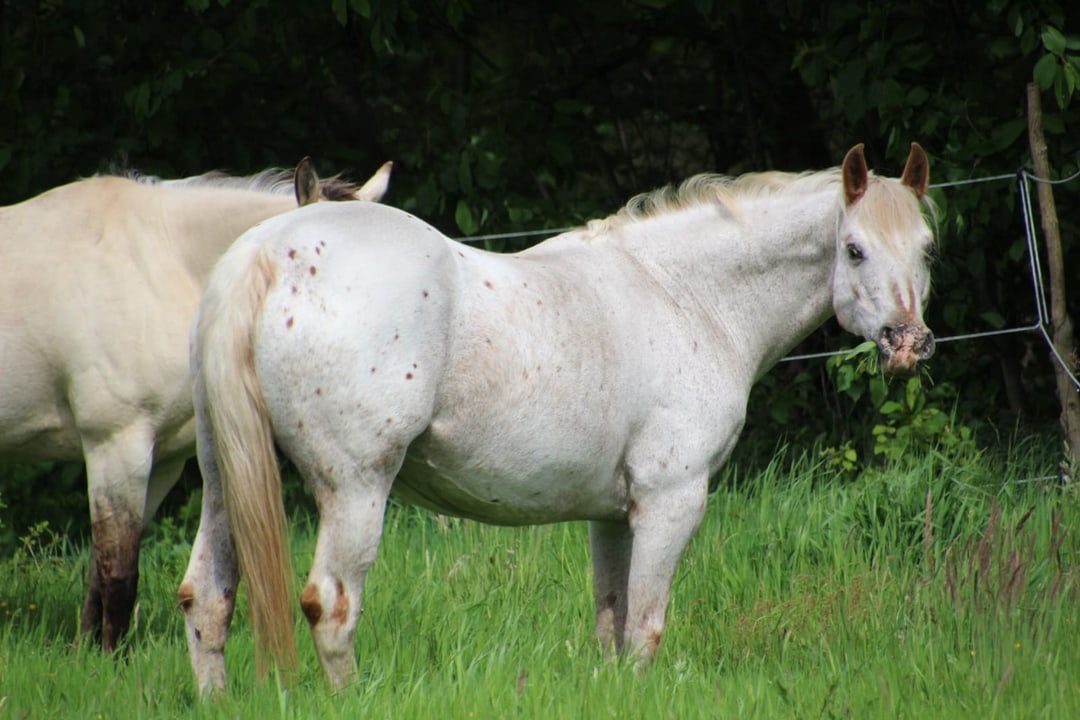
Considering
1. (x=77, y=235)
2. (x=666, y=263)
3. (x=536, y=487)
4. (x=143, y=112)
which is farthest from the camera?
(x=143, y=112)

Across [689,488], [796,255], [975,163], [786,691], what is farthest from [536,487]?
[975,163]

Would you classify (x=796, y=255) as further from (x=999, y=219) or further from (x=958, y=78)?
(x=958, y=78)

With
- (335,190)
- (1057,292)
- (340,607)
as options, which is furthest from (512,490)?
(1057,292)

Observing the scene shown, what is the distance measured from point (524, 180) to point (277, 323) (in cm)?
445

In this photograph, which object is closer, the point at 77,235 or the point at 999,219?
the point at 77,235

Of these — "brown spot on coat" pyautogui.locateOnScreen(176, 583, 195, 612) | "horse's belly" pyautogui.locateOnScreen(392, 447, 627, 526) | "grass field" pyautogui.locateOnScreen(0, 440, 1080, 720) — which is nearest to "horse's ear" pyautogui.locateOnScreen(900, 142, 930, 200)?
"grass field" pyautogui.locateOnScreen(0, 440, 1080, 720)

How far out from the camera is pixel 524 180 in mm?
7730

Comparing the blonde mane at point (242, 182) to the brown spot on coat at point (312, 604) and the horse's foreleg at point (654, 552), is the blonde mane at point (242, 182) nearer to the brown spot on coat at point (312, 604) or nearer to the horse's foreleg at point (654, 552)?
the horse's foreleg at point (654, 552)

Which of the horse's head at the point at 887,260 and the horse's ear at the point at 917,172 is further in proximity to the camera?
the horse's ear at the point at 917,172

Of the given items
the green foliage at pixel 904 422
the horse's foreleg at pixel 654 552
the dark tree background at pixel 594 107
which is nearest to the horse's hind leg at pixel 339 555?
the horse's foreleg at pixel 654 552

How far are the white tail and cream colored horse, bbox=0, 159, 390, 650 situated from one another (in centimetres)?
146

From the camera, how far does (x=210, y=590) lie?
3.65 meters

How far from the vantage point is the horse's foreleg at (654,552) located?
4.04 meters

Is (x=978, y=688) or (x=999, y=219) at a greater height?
(x=999, y=219)
